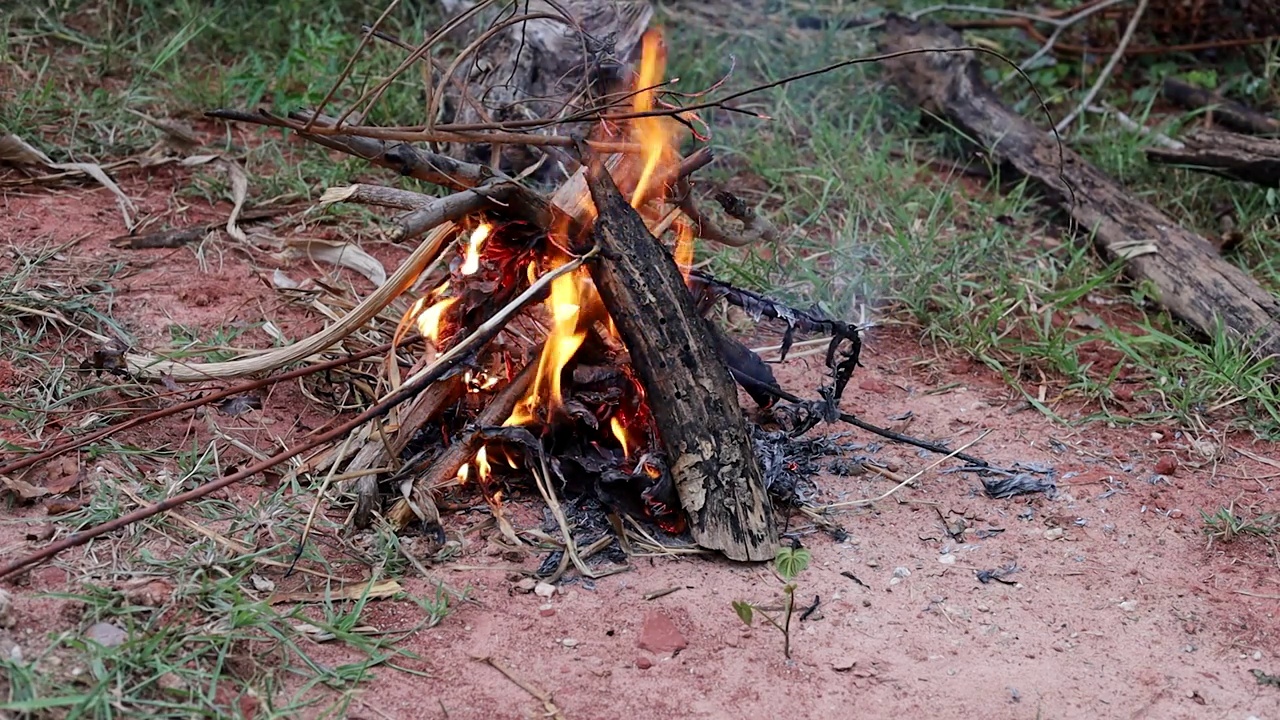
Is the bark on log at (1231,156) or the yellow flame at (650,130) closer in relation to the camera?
the yellow flame at (650,130)

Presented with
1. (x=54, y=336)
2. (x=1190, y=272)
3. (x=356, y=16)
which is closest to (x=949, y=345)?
(x=1190, y=272)

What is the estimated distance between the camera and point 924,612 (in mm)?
2771

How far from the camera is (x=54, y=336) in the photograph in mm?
3488

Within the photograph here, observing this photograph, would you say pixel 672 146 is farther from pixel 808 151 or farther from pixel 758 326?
pixel 808 151

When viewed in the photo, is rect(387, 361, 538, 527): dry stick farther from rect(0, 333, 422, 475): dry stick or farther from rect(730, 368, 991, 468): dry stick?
rect(730, 368, 991, 468): dry stick

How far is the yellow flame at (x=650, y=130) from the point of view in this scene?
9.83ft

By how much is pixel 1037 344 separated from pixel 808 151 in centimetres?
156

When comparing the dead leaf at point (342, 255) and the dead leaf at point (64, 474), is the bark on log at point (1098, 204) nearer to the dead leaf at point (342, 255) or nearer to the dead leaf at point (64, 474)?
the dead leaf at point (342, 255)

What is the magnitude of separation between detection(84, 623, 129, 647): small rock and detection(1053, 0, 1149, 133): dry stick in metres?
4.58

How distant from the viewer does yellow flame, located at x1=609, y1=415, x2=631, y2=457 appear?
10.2 ft

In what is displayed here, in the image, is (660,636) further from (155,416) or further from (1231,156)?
(1231,156)

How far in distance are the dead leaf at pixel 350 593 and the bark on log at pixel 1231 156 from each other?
384cm

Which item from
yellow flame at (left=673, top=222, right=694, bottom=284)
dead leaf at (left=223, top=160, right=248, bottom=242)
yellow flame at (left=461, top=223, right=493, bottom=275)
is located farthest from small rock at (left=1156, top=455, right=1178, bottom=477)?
dead leaf at (left=223, top=160, right=248, bottom=242)

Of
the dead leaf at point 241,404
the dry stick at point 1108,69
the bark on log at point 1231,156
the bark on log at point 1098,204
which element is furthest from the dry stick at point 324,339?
the dry stick at point 1108,69
